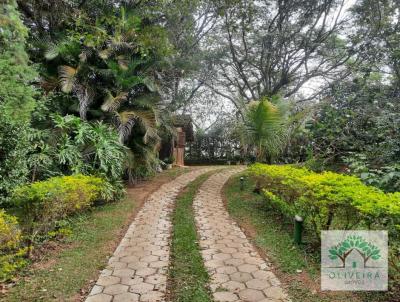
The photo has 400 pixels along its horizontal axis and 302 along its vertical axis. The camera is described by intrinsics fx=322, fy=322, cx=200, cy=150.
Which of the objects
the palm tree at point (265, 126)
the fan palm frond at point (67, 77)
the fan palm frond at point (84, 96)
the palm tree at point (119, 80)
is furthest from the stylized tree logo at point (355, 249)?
the fan palm frond at point (67, 77)

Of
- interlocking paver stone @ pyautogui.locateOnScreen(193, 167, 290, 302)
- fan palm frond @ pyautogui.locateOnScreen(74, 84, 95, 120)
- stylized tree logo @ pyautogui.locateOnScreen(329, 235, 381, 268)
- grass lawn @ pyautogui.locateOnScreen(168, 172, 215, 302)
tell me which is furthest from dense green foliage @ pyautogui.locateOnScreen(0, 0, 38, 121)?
stylized tree logo @ pyautogui.locateOnScreen(329, 235, 381, 268)

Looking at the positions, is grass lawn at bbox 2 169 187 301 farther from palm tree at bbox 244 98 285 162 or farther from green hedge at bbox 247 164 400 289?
palm tree at bbox 244 98 285 162

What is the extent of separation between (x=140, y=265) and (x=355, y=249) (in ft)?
8.58

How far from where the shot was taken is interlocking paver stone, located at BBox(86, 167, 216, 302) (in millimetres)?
3381

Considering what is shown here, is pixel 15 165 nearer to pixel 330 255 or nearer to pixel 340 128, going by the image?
pixel 330 255

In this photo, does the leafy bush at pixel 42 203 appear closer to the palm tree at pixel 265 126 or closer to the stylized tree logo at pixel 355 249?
the stylized tree logo at pixel 355 249

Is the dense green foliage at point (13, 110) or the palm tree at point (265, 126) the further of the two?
the palm tree at point (265, 126)

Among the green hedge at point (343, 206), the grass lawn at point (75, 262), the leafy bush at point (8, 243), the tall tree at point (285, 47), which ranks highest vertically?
the tall tree at point (285, 47)

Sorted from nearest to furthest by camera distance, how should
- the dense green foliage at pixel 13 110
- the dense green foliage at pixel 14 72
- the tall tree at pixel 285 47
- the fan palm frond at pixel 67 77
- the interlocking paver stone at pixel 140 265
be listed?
the interlocking paver stone at pixel 140 265, the dense green foliage at pixel 14 72, the dense green foliage at pixel 13 110, the fan palm frond at pixel 67 77, the tall tree at pixel 285 47

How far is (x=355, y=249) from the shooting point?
3.74 m

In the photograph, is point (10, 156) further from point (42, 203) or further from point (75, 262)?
point (75, 262)

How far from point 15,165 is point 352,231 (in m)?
5.96

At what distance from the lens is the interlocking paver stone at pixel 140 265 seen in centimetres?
338

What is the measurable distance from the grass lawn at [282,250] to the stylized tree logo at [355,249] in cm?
30
